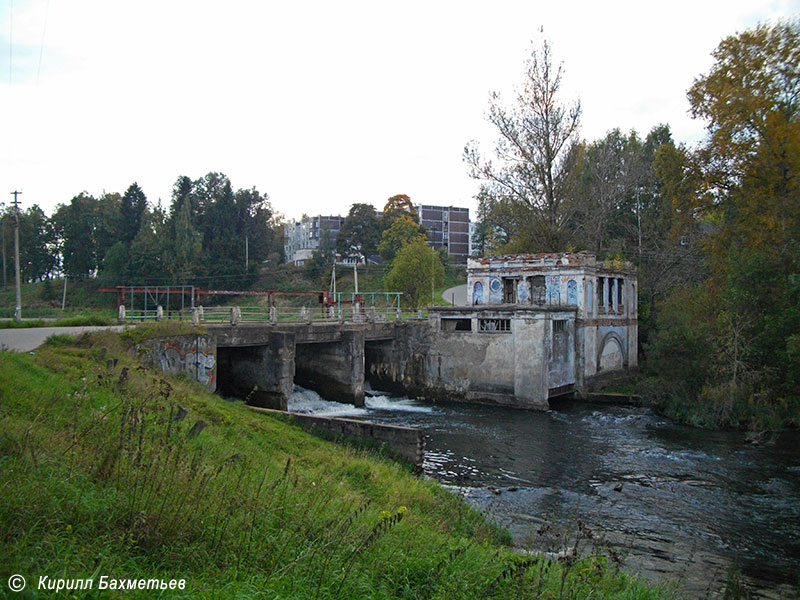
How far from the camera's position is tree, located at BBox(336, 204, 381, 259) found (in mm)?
81562

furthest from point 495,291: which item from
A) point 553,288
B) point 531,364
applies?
point 531,364

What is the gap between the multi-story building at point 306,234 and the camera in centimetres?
9480

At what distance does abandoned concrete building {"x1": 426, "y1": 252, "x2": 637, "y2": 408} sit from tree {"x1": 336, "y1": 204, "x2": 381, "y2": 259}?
145 feet

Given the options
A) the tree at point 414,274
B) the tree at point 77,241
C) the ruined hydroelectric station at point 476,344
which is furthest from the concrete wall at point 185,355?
the tree at point 77,241

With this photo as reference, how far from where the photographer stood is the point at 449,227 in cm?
10288

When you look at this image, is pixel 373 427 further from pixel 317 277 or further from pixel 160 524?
pixel 317 277

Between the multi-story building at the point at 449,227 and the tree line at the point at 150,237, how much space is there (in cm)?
3131

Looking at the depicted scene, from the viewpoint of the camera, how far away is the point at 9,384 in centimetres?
1019

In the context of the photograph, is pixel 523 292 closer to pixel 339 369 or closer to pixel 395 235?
pixel 339 369

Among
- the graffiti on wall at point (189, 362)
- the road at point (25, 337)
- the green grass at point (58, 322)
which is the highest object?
the green grass at point (58, 322)

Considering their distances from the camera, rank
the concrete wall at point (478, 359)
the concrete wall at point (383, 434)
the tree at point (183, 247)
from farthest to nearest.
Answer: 1. the tree at point (183, 247)
2. the concrete wall at point (478, 359)
3. the concrete wall at point (383, 434)

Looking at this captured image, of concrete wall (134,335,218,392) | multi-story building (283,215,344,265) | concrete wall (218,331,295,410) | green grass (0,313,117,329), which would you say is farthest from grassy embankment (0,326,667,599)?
multi-story building (283,215,344,265)

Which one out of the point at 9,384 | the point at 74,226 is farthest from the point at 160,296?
the point at 9,384

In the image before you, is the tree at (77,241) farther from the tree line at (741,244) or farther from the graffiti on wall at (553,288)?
the tree line at (741,244)
